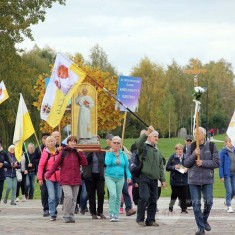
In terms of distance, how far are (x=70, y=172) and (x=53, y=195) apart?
0.94 metres

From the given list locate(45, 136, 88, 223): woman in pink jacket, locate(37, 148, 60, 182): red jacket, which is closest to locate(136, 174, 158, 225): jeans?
locate(45, 136, 88, 223): woman in pink jacket

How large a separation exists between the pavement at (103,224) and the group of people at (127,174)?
31 centimetres

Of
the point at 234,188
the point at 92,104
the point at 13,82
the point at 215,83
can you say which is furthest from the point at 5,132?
the point at 215,83

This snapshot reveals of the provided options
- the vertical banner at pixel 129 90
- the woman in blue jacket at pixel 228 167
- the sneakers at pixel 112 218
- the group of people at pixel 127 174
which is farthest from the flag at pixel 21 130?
the woman in blue jacket at pixel 228 167

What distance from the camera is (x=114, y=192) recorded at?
667 inches

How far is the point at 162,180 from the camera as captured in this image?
1611cm

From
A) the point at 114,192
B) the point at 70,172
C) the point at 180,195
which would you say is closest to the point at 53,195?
the point at 70,172

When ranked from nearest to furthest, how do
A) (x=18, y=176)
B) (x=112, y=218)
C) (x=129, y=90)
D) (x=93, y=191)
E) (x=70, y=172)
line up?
(x=70, y=172) → (x=112, y=218) → (x=93, y=191) → (x=129, y=90) → (x=18, y=176)

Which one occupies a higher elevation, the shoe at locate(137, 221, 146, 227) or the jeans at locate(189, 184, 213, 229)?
the jeans at locate(189, 184, 213, 229)

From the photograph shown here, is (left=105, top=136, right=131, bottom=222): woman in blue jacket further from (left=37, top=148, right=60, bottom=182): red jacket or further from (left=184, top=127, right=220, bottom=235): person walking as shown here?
(left=184, top=127, right=220, bottom=235): person walking

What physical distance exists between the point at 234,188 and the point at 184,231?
5644mm

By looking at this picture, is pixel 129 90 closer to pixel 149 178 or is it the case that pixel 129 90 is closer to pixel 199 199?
pixel 149 178

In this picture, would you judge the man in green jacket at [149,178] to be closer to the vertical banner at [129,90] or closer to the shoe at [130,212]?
the shoe at [130,212]

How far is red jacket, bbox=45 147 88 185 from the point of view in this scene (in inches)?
655
